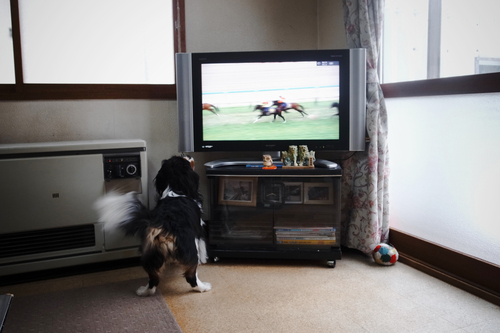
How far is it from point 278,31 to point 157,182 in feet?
5.23

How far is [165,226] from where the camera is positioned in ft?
6.43

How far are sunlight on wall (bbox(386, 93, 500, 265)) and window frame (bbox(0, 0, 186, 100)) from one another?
1523mm

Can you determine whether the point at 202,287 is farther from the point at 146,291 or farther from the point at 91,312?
the point at 91,312

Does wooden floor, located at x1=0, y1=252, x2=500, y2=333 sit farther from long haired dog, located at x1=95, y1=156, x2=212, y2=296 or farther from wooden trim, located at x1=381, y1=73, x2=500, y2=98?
wooden trim, located at x1=381, y1=73, x2=500, y2=98

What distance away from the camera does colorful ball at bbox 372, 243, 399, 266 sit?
245 centimetres

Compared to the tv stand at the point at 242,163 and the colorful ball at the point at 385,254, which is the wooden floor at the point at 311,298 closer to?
the colorful ball at the point at 385,254

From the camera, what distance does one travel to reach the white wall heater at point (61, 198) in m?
2.23

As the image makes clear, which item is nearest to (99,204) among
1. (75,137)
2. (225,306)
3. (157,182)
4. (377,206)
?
(157,182)

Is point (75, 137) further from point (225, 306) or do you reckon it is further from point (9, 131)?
point (225, 306)

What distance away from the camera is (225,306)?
1.99 m

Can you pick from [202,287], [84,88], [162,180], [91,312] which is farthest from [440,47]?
[91,312]

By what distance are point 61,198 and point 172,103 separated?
3.30ft

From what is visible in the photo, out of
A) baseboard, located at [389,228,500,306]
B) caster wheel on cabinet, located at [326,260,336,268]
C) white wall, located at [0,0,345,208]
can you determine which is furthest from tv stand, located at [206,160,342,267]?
white wall, located at [0,0,345,208]

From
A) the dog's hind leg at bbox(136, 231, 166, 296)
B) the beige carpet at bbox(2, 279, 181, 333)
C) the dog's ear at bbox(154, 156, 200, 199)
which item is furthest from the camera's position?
the dog's ear at bbox(154, 156, 200, 199)
